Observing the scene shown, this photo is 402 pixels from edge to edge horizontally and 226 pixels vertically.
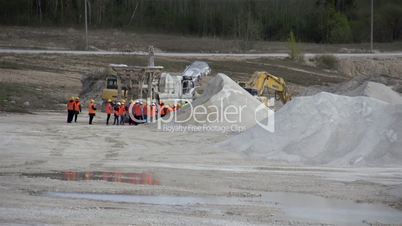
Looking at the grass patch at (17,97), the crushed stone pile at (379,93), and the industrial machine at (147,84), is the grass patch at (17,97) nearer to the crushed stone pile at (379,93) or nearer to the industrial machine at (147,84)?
the industrial machine at (147,84)

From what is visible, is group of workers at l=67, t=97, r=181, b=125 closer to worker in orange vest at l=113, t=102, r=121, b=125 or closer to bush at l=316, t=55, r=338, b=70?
worker in orange vest at l=113, t=102, r=121, b=125

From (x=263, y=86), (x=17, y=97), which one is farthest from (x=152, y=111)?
(x=17, y=97)

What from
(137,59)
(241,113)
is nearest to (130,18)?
(137,59)

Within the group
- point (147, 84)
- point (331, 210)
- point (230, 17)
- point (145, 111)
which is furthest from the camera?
point (230, 17)

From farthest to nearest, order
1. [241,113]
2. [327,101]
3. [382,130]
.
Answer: [241,113]
[327,101]
[382,130]

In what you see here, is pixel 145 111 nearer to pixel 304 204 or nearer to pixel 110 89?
pixel 110 89

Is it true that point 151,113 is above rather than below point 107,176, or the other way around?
above

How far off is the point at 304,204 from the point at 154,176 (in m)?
5.04

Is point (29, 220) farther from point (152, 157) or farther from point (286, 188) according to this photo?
point (152, 157)

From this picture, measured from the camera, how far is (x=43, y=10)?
309 feet

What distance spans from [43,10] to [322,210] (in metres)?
79.6

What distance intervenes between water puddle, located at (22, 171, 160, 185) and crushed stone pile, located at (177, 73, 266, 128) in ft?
39.0

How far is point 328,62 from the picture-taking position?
7338 centimetres

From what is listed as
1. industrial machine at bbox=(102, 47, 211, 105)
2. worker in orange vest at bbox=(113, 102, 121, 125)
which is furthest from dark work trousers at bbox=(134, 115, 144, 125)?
industrial machine at bbox=(102, 47, 211, 105)
